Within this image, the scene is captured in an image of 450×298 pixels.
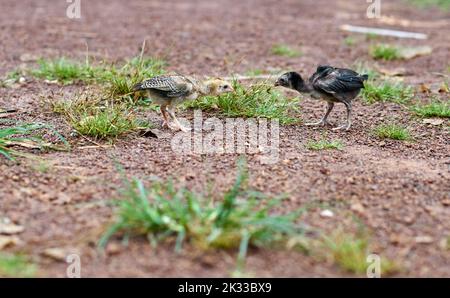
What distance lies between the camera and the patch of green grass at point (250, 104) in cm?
637

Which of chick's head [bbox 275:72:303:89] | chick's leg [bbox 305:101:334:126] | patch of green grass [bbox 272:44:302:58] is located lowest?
chick's leg [bbox 305:101:334:126]

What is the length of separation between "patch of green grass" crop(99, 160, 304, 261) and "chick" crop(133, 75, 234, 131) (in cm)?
199

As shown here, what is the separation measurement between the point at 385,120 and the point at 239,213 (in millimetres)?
3308

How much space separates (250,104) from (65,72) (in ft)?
7.84

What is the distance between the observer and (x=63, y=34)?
33.8 feet

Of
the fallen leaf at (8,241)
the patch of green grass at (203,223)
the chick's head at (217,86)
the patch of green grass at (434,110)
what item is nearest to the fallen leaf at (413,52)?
the patch of green grass at (434,110)

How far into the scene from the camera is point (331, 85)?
6145 millimetres

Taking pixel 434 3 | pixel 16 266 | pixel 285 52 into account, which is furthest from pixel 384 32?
pixel 16 266

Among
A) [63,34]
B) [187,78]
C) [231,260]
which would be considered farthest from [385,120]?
[63,34]

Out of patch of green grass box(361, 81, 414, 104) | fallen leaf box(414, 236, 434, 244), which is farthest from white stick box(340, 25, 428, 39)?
fallen leaf box(414, 236, 434, 244)

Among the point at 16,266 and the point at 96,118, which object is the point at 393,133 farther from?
the point at 16,266

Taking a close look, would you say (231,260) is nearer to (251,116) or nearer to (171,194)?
(171,194)

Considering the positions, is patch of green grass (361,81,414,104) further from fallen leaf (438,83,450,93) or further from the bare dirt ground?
fallen leaf (438,83,450,93)

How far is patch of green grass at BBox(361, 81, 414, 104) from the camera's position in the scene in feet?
23.9
